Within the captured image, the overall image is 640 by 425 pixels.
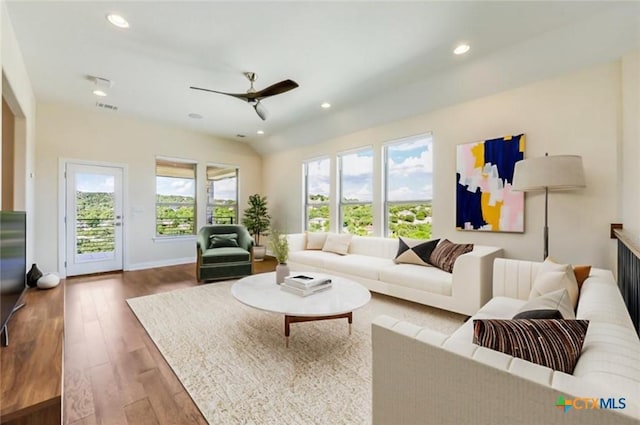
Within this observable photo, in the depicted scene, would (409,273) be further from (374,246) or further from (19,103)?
(19,103)

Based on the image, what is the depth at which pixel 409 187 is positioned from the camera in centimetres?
431

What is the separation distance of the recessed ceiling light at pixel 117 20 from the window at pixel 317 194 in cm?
369

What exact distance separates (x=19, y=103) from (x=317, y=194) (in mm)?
4437

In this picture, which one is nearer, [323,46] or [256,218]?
[323,46]

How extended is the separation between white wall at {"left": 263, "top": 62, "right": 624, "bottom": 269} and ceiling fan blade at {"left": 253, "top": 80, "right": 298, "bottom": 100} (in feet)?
6.90

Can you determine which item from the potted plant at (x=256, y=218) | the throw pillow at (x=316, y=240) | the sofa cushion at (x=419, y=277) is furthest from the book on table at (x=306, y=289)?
the potted plant at (x=256, y=218)

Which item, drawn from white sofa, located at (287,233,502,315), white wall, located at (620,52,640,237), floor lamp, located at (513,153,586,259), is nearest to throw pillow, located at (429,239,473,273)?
white sofa, located at (287,233,502,315)

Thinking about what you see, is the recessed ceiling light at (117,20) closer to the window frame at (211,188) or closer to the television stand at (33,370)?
the television stand at (33,370)

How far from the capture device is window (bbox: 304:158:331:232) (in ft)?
18.6

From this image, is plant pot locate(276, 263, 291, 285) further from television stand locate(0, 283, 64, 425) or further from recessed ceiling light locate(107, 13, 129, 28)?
recessed ceiling light locate(107, 13, 129, 28)

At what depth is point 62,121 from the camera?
4652mm

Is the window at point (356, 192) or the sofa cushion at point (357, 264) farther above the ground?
the window at point (356, 192)

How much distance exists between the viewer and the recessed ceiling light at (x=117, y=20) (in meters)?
2.43

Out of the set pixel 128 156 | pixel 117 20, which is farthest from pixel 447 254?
pixel 128 156
